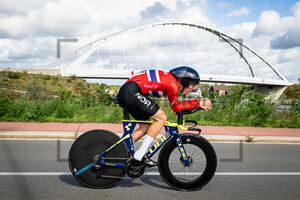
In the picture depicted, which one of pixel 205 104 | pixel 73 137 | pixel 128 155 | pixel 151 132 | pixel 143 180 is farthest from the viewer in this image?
pixel 73 137

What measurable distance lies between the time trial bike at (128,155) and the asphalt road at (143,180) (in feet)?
0.70

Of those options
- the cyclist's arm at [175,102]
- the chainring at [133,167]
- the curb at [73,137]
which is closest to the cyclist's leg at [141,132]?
the chainring at [133,167]

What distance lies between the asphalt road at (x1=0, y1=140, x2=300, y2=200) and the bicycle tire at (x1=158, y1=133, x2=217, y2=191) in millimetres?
164

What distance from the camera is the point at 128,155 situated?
12.5 feet

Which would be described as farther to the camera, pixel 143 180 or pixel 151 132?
pixel 143 180

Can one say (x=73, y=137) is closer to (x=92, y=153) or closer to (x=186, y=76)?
(x=92, y=153)

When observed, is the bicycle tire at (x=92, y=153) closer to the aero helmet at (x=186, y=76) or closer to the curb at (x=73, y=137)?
the aero helmet at (x=186, y=76)

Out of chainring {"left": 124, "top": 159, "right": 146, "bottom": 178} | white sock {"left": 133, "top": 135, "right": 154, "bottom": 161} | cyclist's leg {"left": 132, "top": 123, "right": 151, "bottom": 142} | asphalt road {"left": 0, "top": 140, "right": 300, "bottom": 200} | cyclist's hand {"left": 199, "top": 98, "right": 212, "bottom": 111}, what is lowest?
asphalt road {"left": 0, "top": 140, "right": 300, "bottom": 200}

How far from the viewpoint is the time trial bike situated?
3.78 metres

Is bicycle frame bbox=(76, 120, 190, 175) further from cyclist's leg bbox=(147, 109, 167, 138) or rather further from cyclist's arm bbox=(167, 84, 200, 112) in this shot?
cyclist's arm bbox=(167, 84, 200, 112)

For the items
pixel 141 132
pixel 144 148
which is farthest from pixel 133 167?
pixel 141 132

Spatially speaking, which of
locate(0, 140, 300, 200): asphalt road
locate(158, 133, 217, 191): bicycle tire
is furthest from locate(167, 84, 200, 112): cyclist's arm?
locate(0, 140, 300, 200): asphalt road

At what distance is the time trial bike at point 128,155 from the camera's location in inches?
149

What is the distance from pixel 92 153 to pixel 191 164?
137cm
